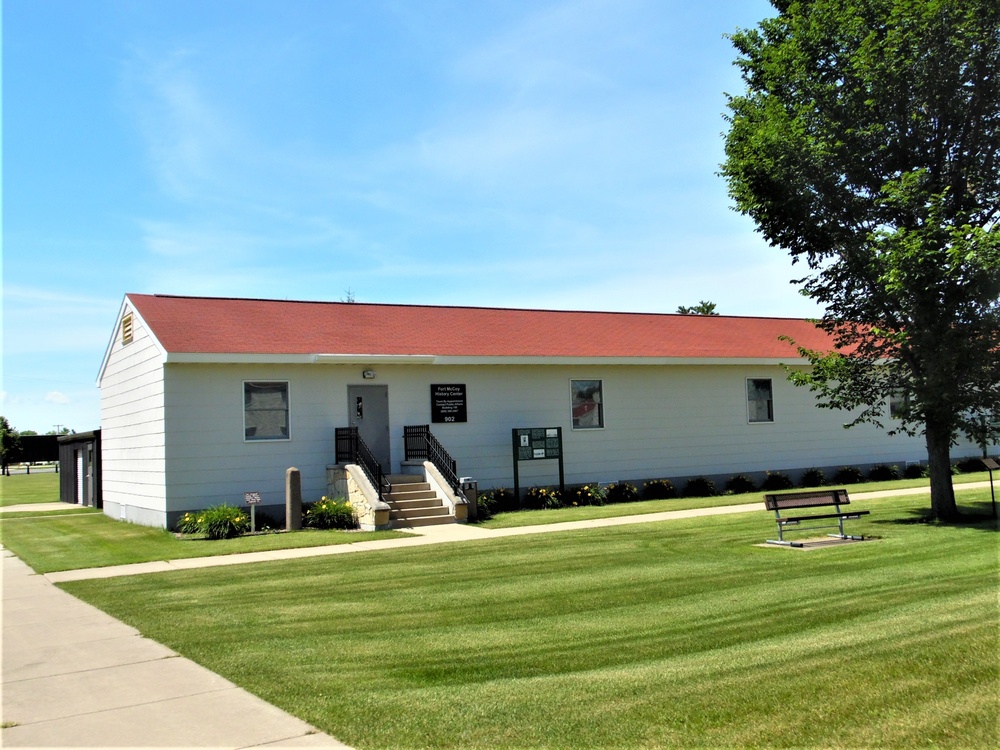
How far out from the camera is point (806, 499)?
45.6ft

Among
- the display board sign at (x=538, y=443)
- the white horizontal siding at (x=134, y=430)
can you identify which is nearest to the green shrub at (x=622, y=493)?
the display board sign at (x=538, y=443)

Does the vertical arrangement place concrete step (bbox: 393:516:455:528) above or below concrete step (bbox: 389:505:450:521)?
below

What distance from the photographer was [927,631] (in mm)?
7344

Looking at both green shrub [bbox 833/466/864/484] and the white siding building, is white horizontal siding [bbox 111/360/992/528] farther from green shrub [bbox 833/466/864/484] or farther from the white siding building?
green shrub [bbox 833/466/864/484]

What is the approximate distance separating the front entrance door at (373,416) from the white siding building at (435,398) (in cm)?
4

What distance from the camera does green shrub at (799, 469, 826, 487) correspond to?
25.8 m

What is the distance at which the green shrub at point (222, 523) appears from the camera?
17.2m

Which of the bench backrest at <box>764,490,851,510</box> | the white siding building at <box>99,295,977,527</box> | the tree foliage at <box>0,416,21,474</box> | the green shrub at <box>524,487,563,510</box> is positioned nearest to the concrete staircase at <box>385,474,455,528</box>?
the white siding building at <box>99,295,977,527</box>

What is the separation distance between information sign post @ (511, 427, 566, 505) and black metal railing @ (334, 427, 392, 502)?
11.2 ft

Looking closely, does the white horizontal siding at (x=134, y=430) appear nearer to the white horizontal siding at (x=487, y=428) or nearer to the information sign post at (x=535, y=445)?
the white horizontal siding at (x=487, y=428)

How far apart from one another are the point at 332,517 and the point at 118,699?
1189cm

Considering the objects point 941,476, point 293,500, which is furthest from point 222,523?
point 941,476

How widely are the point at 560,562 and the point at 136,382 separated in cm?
1331

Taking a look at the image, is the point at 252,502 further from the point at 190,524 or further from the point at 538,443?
the point at 538,443
